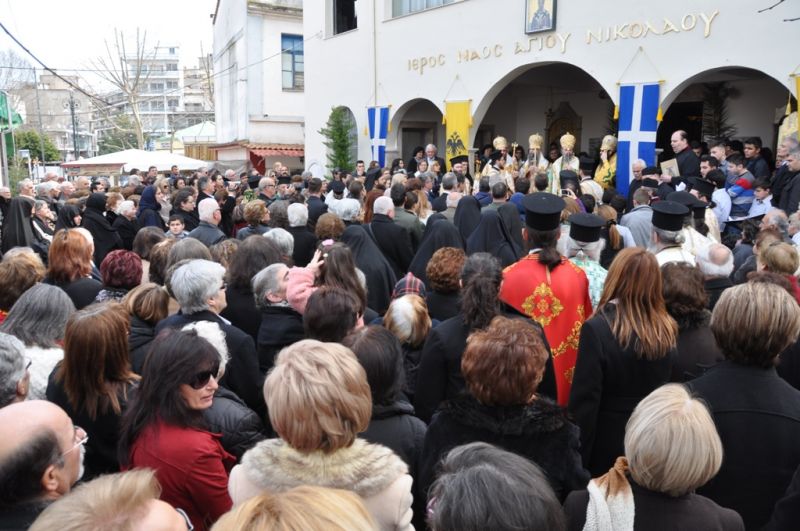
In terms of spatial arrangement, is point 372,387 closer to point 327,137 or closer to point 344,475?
point 344,475

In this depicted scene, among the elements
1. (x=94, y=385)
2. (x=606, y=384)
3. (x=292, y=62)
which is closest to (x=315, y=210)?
(x=94, y=385)

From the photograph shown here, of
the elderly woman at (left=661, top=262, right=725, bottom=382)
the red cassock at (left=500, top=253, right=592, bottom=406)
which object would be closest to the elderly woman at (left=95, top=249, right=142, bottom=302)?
the red cassock at (left=500, top=253, right=592, bottom=406)

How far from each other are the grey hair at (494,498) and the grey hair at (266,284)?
2.51 m

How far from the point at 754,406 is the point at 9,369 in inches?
113

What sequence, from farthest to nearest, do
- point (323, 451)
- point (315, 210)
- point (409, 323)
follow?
point (315, 210) → point (409, 323) → point (323, 451)

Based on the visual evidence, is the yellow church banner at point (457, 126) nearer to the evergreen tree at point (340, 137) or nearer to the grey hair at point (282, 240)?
the evergreen tree at point (340, 137)

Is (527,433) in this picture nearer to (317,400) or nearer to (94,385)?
(317,400)

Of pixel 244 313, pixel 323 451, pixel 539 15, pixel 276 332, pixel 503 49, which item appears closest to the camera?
pixel 323 451

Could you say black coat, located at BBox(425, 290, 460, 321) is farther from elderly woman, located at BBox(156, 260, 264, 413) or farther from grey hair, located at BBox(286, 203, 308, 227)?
grey hair, located at BBox(286, 203, 308, 227)

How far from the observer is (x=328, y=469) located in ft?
6.38

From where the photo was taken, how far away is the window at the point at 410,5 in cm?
1664

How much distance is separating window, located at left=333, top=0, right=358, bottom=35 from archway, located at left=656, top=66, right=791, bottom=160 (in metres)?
11.1

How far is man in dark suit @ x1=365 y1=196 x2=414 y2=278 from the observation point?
265 inches

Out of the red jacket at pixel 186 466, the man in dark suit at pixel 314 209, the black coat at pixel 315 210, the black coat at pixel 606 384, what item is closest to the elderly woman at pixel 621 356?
the black coat at pixel 606 384
